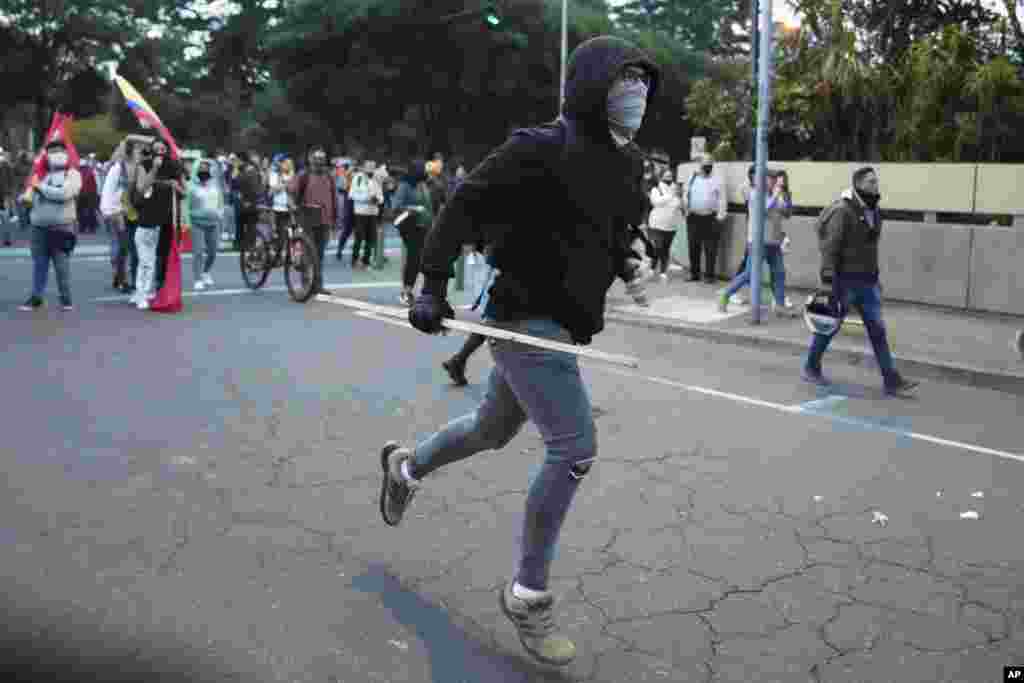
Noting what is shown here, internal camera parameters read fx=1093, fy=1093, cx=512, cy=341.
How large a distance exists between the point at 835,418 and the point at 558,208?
4365mm

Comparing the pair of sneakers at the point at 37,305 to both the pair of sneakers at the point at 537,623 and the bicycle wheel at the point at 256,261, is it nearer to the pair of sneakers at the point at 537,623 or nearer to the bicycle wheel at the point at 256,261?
the bicycle wheel at the point at 256,261

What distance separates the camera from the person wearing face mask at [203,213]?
12.8 meters

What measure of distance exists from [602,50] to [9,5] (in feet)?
126

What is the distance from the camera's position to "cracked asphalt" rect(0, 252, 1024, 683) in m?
3.46

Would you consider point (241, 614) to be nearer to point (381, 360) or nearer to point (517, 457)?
point (517, 457)

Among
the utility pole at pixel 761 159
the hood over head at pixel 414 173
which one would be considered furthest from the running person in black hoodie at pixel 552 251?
the hood over head at pixel 414 173

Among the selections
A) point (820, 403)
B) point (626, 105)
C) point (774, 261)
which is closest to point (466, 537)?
point (626, 105)

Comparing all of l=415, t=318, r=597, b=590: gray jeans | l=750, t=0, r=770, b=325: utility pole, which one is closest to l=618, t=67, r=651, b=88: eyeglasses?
l=415, t=318, r=597, b=590: gray jeans

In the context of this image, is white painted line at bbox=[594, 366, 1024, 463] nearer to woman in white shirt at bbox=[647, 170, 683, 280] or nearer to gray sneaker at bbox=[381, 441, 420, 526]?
gray sneaker at bbox=[381, 441, 420, 526]

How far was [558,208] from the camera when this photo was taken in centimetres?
343

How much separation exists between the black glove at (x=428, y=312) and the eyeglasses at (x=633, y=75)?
35.9 inches

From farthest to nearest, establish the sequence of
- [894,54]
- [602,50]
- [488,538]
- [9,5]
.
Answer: [9,5], [894,54], [488,538], [602,50]

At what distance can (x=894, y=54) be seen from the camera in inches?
577

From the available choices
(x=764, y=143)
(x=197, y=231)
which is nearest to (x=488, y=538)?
(x=764, y=143)
